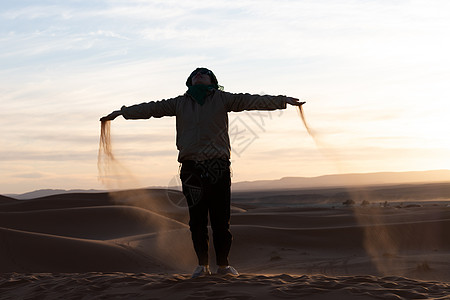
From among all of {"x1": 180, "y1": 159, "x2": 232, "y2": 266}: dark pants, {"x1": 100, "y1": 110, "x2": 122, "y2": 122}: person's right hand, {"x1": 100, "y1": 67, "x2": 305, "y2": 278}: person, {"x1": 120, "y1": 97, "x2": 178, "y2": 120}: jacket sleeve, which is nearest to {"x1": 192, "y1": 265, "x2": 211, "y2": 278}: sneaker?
{"x1": 100, "y1": 67, "x2": 305, "y2": 278}: person

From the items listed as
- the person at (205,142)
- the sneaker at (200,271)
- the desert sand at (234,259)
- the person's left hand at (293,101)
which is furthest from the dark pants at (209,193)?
the person's left hand at (293,101)

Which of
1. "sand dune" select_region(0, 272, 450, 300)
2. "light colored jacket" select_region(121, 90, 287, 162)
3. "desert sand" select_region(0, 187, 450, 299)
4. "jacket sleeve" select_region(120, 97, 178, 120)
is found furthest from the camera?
"jacket sleeve" select_region(120, 97, 178, 120)

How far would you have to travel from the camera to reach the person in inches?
234

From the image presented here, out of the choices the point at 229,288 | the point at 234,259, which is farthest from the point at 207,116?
the point at 234,259

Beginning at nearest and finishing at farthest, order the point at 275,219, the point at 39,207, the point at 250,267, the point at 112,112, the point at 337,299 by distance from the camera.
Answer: the point at 337,299, the point at 112,112, the point at 250,267, the point at 275,219, the point at 39,207

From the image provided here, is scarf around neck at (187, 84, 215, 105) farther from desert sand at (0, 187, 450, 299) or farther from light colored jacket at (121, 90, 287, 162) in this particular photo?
desert sand at (0, 187, 450, 299)

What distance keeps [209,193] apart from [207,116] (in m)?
0.81

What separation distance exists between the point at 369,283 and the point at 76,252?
23.6 ft

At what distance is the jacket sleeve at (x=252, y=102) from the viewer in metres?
5.81

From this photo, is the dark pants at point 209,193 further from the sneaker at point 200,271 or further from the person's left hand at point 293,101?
the person's left hand at point 293,101

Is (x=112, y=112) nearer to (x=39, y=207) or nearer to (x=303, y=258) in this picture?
(x=303, y=258)

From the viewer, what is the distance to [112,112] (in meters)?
6.44

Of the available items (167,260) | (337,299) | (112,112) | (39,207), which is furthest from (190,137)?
(39,207)

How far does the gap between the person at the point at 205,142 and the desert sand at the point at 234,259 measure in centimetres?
51
